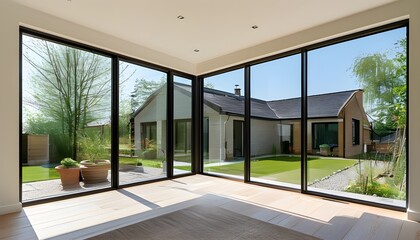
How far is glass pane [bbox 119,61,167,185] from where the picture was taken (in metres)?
5.36

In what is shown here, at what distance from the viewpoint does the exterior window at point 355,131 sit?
4336 millimetres

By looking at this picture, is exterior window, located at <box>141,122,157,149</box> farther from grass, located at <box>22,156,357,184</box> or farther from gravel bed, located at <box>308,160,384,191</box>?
gravel bed, located at <box>308,160,384,191</box>

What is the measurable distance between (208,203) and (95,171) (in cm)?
230

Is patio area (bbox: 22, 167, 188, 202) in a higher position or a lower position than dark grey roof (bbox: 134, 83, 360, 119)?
lower

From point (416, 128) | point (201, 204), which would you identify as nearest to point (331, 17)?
point (416, 128)

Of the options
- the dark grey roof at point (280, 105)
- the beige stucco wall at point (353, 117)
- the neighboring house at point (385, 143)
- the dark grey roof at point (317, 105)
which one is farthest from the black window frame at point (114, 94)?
the neighboring house at point (385, 143)

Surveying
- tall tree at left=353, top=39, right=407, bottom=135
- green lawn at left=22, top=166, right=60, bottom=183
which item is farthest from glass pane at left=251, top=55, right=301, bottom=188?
green lawn at left=22, top=166, right=60, bottom=183

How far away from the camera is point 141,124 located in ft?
18.8

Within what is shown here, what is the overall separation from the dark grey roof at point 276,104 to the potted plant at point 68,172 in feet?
5.46

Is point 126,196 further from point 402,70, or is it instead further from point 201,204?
point 402,70

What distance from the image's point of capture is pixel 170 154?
20.7 feet

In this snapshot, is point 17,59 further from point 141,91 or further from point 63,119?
point 141,91

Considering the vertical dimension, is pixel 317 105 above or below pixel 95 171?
above

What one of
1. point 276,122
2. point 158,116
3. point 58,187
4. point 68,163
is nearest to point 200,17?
point 276,122
